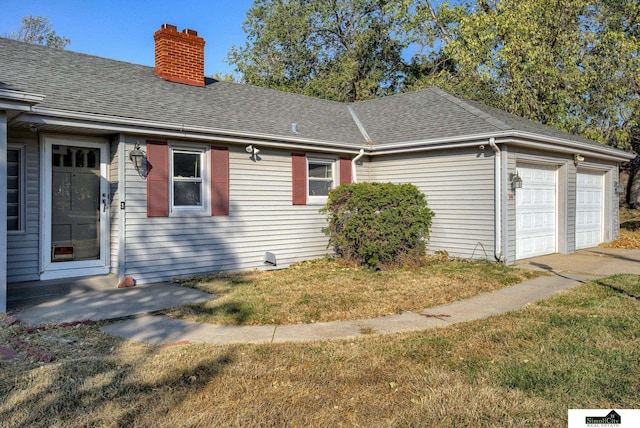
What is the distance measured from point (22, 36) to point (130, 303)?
28.6m

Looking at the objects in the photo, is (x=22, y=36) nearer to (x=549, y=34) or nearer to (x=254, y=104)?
(x=254, y=104)

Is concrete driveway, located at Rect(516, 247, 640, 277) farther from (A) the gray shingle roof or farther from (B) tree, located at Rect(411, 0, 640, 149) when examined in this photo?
(B) tree, located at Rect(411, 0, 640, 149)

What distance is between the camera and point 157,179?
8.42m

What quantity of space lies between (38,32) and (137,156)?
87.8 ft

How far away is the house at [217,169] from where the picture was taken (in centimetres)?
762

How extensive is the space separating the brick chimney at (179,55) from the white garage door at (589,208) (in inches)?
418

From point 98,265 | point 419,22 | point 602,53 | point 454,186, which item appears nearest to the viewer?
point 98,265

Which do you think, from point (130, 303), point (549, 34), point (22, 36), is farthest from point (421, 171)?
point (22, 36)

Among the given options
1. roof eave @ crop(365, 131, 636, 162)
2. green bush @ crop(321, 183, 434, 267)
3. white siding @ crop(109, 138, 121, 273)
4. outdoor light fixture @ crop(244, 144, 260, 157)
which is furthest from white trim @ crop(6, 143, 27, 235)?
roof eave @ crop(365, 131, 636, 162)

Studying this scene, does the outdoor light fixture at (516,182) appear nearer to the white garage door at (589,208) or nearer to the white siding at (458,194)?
the white siding at (458,194)

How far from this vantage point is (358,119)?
46.4ft

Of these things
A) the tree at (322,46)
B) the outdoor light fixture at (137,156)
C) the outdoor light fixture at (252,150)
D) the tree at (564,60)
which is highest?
the tree at (322,46)

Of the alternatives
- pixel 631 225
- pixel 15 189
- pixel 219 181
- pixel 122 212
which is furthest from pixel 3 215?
pixel 631 225

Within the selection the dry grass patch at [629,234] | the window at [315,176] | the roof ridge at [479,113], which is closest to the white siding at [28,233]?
the window at [315,176]
